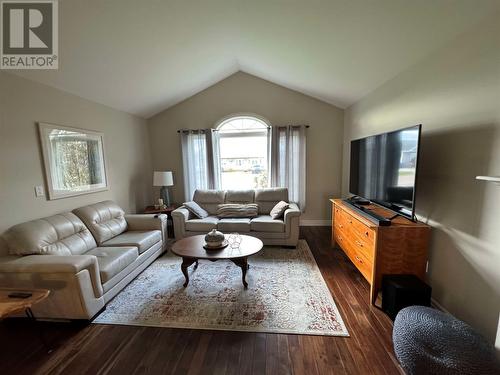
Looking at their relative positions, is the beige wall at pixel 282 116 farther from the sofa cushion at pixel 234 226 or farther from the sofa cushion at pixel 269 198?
the sofa cushion at pixel 234 226

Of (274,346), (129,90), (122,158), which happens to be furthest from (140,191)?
(274,346)

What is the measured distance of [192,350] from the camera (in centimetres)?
173

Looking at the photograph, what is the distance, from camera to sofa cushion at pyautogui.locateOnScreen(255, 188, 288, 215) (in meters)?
4.13

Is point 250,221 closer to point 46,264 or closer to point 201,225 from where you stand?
point 201,225

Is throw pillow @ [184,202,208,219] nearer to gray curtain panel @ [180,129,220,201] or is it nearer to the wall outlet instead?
gray curtain panel @ [180,129,220,201]

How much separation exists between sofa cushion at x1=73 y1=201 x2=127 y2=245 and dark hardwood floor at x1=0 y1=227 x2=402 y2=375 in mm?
1036

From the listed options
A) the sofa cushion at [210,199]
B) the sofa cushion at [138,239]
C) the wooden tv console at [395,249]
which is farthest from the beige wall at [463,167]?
the sofa cushion at [138,239]

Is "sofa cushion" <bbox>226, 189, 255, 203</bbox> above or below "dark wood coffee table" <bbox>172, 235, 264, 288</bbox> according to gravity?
above

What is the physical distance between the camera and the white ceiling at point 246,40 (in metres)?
1.84

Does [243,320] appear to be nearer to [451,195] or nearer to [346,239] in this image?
[346,239]

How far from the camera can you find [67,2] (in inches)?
71.2

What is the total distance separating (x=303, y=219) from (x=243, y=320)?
3.02 m

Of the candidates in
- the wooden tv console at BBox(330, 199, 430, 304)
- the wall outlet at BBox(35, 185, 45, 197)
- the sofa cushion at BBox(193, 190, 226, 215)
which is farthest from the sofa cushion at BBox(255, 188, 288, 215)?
the wall outlet at BBox(35, 185, 45, 197)

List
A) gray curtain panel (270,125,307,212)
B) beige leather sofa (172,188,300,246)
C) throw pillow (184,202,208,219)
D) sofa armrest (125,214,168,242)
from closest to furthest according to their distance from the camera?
sofa armrest (125,214,168,242)
beige leather sofa (172,188,300,246)
throw pillow (184,202,208,219)
gray curtain panel (270,125,307,212)
